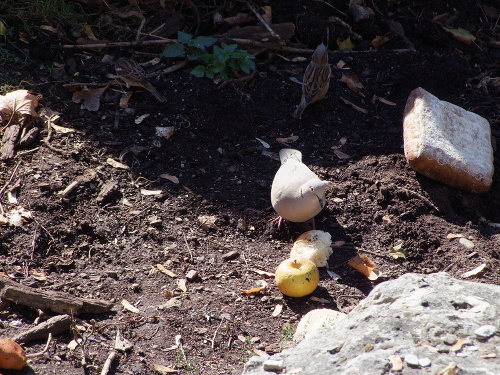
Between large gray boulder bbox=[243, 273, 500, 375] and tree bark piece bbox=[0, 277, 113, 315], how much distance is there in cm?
139

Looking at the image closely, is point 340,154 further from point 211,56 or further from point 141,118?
point 141,118

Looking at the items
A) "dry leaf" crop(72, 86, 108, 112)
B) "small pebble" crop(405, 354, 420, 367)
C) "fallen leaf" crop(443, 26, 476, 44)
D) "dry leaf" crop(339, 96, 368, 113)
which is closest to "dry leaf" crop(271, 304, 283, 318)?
"small pebble" crop(405, 354, 420, 367)

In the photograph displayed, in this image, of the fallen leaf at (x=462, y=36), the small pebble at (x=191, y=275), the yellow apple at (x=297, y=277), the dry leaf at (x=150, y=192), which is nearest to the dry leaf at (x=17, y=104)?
the dry leaf at (x=150, y=192)

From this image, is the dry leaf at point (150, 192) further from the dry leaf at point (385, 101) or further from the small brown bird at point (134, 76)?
the dry leaf at point (385, 101)

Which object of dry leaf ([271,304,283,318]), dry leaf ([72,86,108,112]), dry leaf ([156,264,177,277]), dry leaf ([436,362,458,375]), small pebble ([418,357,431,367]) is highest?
dry leaf ([436,362,458,375])

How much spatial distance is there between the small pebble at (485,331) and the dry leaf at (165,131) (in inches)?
139

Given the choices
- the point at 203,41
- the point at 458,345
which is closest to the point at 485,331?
the point at 458,345

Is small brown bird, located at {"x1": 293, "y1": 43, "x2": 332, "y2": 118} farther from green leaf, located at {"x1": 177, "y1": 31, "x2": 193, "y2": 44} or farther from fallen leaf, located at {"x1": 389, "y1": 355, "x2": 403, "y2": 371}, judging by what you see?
fallen leaf, located at {"x1": 389, "y1": 355, "x2": 403, "y2": 371}

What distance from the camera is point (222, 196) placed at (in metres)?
4.91

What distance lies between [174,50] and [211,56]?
0.40 meters

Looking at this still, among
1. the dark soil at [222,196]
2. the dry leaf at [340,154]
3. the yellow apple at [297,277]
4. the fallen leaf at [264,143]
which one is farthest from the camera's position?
the fallen leaf at [264,143]

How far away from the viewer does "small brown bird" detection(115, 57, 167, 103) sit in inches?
225

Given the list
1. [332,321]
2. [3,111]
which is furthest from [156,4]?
[332,321]

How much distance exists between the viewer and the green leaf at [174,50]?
609cm
